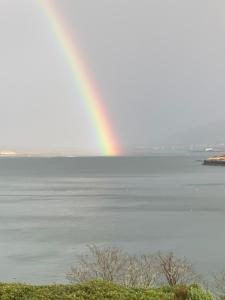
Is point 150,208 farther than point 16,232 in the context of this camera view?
Yes

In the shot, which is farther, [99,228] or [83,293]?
[99,228]

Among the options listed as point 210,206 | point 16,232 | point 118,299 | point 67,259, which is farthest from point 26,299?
point 210,206

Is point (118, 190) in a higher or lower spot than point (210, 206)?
higher

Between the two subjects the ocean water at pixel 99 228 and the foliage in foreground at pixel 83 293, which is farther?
the ocean water at pixel 99 228

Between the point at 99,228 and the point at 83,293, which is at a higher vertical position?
the point at 99,228

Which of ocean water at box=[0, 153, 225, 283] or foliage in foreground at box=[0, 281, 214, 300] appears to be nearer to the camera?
foliage in foreground at box=[0, 281, 214, 300]

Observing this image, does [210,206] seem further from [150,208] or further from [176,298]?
[176,298]

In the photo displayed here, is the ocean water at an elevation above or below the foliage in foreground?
above

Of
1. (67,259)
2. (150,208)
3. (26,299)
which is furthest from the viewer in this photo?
(150,208)

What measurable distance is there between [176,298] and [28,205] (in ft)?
289

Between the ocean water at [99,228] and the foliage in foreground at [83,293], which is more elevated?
the ocean water at [99,228]

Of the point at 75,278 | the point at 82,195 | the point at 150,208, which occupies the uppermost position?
the point at 82,195

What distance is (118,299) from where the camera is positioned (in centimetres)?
1316

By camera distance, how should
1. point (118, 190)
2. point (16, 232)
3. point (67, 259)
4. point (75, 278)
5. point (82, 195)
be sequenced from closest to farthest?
point (75, 278)
point (67, 259)
point (16, 232)
point (82, 195)
point (118, 190)
